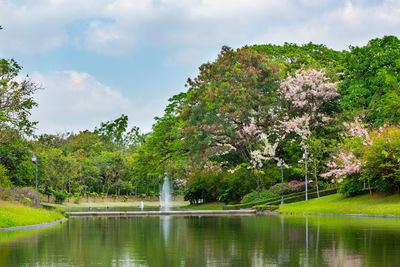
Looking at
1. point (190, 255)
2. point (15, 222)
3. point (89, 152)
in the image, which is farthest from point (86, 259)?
point (89, 152)

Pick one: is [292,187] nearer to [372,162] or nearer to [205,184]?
[372,162]

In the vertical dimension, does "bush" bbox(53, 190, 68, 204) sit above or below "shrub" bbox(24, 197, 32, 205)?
below

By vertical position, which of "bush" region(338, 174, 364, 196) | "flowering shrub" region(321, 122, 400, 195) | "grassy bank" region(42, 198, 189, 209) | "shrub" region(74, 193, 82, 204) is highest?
"flowering shrub" region(321, 122, 400, 195)

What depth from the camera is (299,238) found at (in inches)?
719

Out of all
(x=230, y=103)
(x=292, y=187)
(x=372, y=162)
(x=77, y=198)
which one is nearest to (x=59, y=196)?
(x=77, y=198)

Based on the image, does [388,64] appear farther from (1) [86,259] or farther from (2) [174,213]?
(1) [86,259]

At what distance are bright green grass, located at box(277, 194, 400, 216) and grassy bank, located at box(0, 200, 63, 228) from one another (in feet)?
59.8

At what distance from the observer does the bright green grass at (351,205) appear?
32531 millimetres

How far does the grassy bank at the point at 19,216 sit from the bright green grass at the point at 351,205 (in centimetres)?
1824

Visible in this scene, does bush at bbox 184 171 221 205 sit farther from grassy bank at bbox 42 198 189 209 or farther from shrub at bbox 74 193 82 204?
shrub at bbox 74 193 82 204

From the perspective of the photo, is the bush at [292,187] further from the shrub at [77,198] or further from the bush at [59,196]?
the shrub at [77,198]

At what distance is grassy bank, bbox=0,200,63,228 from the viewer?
79.9ft

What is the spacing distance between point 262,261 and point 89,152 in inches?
3540

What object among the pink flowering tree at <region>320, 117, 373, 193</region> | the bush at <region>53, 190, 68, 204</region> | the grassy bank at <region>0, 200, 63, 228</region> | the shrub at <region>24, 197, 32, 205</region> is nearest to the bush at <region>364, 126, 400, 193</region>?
the pink flowering tree at <region>320, 117, 373, 193</region>
